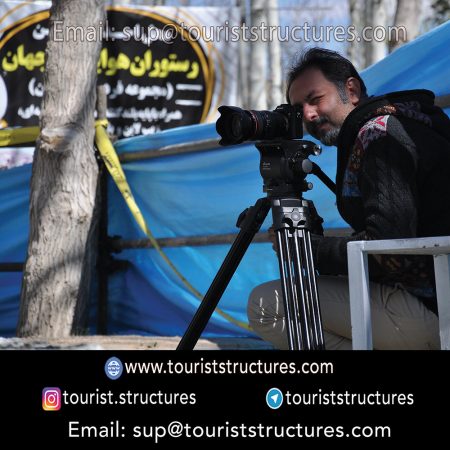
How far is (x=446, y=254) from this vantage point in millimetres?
2156

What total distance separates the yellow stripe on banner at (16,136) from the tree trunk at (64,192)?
41cm

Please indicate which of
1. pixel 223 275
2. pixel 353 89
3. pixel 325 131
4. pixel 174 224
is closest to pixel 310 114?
pixel 325 131

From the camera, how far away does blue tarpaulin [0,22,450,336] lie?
519 cm

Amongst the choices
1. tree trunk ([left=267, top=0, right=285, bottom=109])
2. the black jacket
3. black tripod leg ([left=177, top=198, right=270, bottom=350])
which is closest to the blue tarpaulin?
the black jacket

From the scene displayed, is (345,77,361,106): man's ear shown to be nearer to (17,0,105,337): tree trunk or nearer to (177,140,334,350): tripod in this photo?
(177,140,334,350): tripod

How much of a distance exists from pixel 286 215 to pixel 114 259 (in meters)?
3.59

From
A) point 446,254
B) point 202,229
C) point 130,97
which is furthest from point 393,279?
point 130,97

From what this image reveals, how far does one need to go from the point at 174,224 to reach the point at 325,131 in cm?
283

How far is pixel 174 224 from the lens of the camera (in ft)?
18.6

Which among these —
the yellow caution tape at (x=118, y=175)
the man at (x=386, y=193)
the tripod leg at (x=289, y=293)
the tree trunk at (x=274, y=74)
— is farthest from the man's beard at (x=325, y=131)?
the tree trunk at (x=274, y=74)

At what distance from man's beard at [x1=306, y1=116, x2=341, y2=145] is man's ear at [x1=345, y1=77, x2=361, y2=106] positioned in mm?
118
